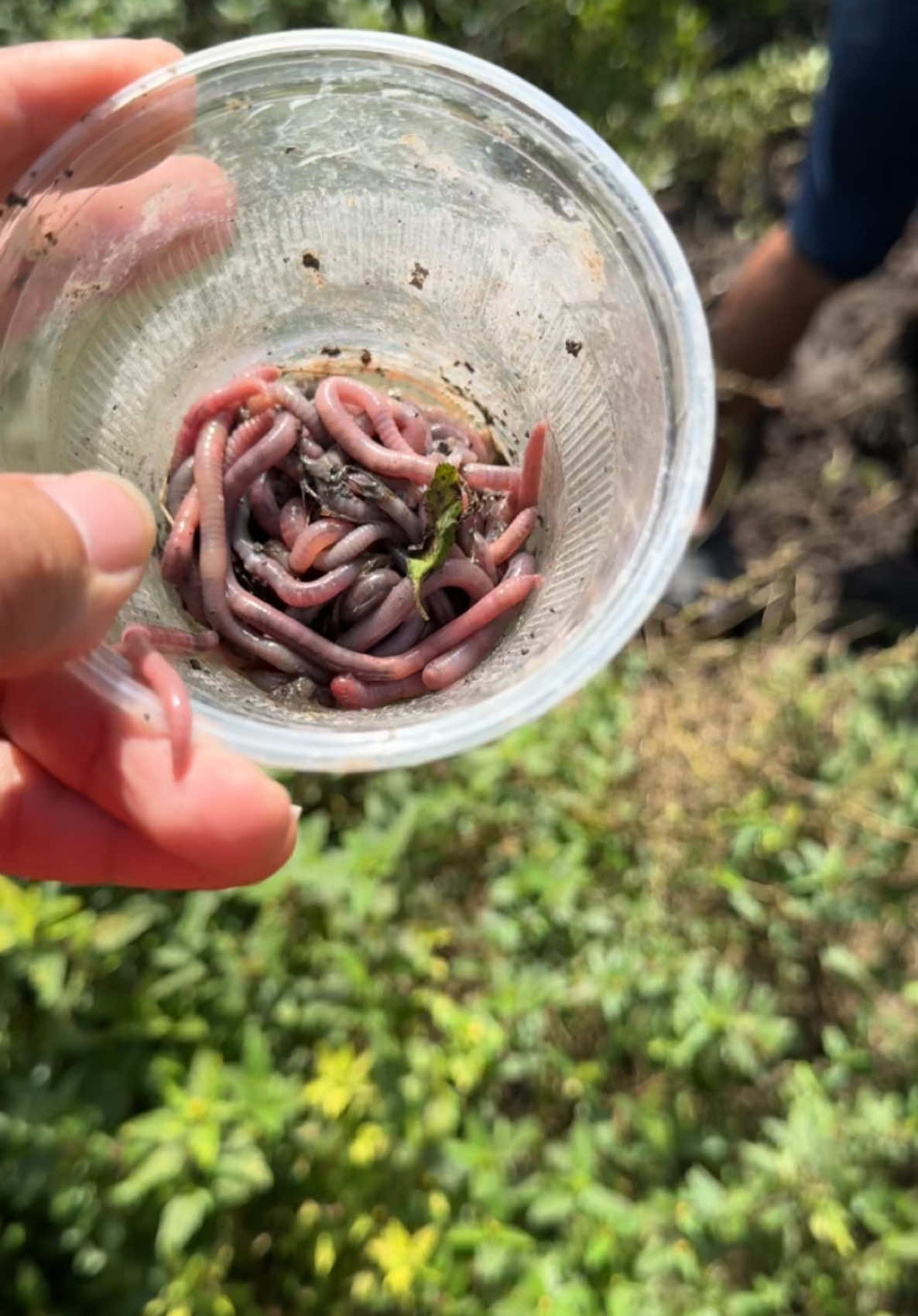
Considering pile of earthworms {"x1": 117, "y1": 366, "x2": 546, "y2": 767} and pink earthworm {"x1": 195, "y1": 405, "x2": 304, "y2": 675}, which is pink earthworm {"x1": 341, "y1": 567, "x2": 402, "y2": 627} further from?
pink earthworm {"x1": 195, "y1": 405, "x2": 304, "y2": 675}

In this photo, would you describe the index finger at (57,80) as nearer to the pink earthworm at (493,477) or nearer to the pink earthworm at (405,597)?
the pink earthworm at (493,477)

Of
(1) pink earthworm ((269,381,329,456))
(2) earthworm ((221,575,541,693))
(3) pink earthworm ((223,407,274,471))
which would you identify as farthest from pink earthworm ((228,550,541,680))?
(1) pink earthworm ((269,381,329,456))

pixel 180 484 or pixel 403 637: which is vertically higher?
pixel 180 484

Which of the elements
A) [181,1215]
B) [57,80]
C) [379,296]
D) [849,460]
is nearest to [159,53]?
[57,80]

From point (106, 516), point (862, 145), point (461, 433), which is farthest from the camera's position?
point (862, 145)

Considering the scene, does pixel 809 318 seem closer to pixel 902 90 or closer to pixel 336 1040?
pixel 902 90

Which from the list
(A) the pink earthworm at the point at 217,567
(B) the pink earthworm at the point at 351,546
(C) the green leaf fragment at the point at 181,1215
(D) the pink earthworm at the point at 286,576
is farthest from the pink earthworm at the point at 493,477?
(C) the green leaf fragment at the point at 181,1215

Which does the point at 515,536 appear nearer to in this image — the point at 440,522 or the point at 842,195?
the point at 440,522
